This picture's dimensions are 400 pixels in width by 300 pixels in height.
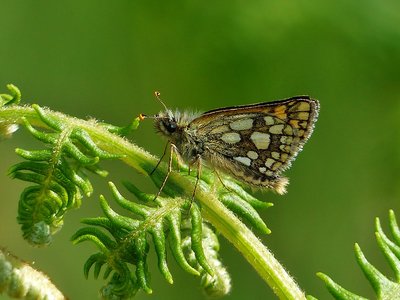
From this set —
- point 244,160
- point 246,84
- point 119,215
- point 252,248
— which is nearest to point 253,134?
point 244,160

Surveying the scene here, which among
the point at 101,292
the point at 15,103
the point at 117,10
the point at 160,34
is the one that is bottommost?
the point at 101,292

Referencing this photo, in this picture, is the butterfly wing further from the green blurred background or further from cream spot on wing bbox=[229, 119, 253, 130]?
the green blurred background

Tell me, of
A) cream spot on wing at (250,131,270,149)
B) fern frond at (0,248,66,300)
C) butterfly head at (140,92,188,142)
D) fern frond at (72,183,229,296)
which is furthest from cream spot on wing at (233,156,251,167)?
fern frond at (0,248,66,300)

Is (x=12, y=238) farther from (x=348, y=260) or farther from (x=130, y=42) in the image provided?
(x=348, y=260)

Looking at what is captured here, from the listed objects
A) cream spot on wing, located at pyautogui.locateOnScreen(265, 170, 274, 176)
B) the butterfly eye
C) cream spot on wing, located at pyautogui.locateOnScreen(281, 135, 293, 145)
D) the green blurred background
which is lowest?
cream spot on wing, located at pyautogui.locateOnScreen(265, 170, 274, 176)

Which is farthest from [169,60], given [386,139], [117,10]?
[386,139]

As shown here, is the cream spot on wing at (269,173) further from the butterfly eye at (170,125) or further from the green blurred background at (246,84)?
the green blurred background at (246,84)

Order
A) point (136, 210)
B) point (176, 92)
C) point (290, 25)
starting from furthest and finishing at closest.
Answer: point (176, 92), point (290, 25), point (136, 210)
